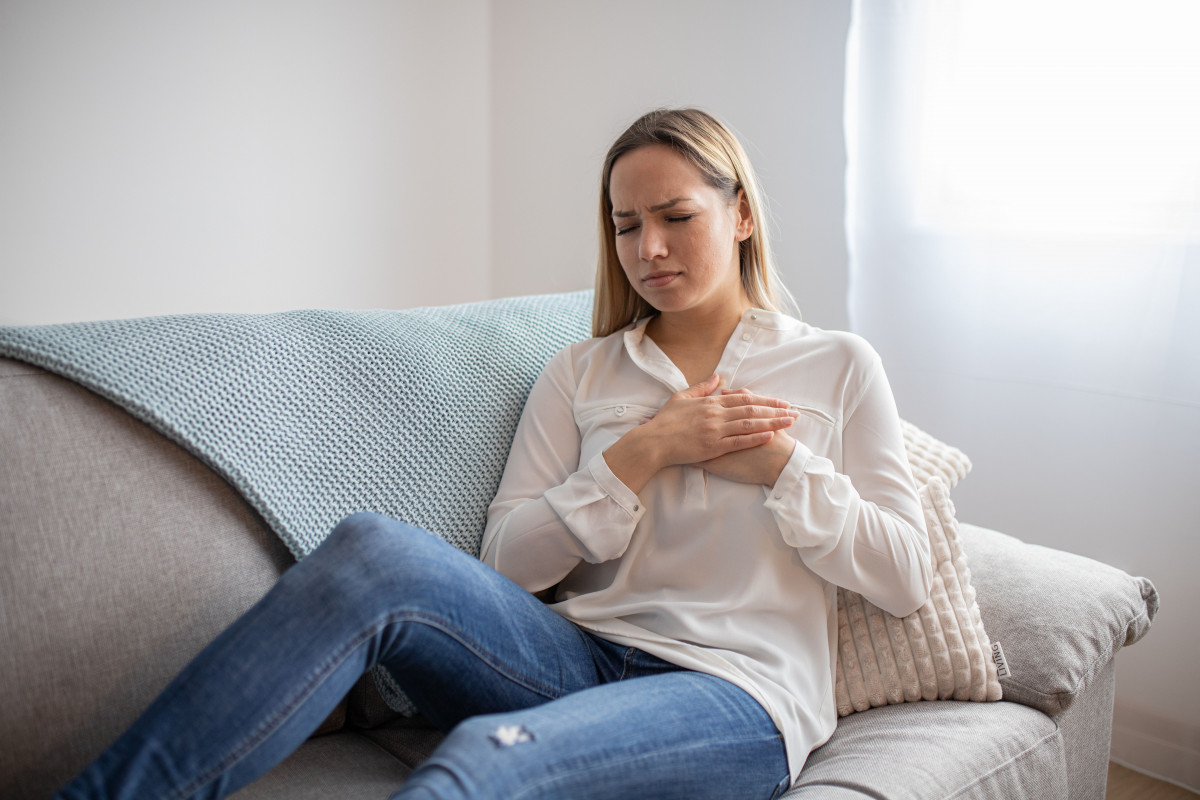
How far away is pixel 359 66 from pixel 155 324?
1548 mm

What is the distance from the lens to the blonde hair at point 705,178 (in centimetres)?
126

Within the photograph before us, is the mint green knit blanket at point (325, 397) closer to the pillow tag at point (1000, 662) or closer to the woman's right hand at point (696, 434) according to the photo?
the woman's right hand at point (696, 434)

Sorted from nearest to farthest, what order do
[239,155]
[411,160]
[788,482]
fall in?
[788,482]
[239,155]
[411,160]

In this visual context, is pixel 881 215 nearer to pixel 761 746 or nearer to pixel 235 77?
pixel 761 746

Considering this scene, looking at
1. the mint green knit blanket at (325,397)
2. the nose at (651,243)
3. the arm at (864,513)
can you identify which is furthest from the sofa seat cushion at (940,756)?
the nose at (651,243)

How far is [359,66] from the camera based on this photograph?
2.47m

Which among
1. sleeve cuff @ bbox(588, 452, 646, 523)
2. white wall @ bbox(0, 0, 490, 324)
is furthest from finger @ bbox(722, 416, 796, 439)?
white wall @ bbox(0, 0, 490, 324)

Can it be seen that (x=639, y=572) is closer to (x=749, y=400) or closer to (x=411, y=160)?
(x=749, y=400)

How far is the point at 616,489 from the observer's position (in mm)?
1162

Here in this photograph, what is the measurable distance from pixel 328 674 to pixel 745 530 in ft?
1.76

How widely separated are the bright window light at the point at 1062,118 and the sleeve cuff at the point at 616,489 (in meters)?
1.07

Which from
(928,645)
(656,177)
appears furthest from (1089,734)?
(656,177)

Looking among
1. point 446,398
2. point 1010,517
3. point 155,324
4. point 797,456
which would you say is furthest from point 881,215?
point 155,324

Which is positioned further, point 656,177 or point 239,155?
point 239,155
